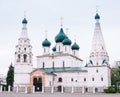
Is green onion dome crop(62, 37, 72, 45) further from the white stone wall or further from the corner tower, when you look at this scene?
the corner tower

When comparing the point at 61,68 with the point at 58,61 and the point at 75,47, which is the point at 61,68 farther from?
the point at 75,47

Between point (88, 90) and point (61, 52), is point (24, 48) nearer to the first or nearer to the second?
point (61, 52)

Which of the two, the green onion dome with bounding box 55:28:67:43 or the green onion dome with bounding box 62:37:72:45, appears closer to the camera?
the green onion dome with bounding box 62:37:72:45

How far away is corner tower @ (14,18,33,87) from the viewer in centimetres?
5509

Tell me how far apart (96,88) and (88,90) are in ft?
6.24

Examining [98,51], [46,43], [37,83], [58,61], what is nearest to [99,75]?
[98,51]

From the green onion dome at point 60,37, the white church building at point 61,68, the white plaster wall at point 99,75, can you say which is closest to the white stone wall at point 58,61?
the white church building at point 61,68

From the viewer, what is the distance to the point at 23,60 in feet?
182

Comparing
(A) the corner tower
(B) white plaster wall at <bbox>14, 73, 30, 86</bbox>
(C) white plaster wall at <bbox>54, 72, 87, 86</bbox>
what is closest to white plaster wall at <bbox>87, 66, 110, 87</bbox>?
(C) white plaster wall at <bbox>54, 72, 87, 86</bbox>

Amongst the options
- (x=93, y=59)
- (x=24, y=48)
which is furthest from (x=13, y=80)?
(x=93, y=59)

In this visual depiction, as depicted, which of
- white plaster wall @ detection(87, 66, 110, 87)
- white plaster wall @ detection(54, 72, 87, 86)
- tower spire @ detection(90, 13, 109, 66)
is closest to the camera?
white plaster wall @ detection(87, 66, 110, 87)

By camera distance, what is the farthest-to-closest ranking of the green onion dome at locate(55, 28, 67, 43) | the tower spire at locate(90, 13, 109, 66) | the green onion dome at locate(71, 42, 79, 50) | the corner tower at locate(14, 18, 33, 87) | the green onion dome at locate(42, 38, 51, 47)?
the green onion dome at locate(71, 42, 79, 50) < the green onion dome at locate(42, 38, 51, 47) < the green onion dome at locate(55, 28, 67, 43) < the corner tower at locate(14, 18, 33, 87) < the tower spire at locate(90, 13, 109, 66)

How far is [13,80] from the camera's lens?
195ft

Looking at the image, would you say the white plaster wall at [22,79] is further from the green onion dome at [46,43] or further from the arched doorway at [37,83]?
the green onion dome at [46,43]
